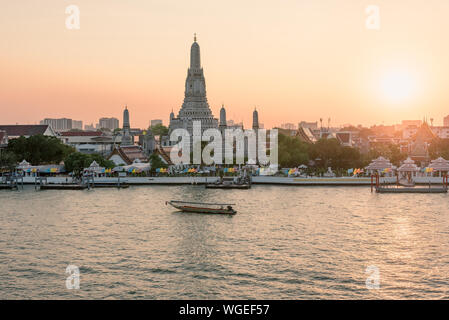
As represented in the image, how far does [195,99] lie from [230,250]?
3322 inches

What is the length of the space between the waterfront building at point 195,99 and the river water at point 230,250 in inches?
2417

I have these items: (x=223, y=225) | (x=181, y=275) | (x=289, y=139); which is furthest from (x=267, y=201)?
(x=289, y=139)

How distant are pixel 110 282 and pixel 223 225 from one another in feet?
48.6

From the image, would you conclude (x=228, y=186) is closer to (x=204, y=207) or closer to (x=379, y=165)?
(x=204, y=207)

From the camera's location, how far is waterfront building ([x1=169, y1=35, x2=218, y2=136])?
356 ft

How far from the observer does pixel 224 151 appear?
289 ft

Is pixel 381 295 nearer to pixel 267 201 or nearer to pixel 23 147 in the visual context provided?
pixel 267 201

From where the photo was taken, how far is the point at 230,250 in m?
28.3

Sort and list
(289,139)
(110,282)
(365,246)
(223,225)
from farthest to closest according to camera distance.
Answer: (289,139) → (223,225) → (365,246) → (110,282)

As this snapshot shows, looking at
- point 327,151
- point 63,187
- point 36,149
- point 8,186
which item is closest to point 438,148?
point 327,151

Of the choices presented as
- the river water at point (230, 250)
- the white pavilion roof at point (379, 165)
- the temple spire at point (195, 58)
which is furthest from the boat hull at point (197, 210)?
the temple spire at point (195, 58)

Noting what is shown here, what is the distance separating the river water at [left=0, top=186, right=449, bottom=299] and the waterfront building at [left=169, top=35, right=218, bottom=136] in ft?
201

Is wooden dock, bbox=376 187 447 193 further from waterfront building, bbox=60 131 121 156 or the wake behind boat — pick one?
waterfront building, bbox=60 131 121 156

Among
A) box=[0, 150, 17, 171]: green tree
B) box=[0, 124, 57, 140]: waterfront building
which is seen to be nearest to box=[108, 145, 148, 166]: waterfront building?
box=[0, 150, 17, 171]: green tree
